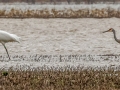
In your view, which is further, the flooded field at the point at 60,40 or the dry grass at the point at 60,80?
the flooded field at the point at 60,40

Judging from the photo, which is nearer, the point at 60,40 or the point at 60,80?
the point at 60,80

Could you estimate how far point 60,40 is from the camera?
56.3 ft

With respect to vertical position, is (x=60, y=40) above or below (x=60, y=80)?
below

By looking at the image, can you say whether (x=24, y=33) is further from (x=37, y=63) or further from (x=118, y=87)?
(x=118, y=87)

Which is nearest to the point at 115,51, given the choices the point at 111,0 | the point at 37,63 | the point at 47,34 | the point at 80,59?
the point at 80,59

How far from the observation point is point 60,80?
882cm

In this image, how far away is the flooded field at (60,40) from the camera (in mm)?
12086

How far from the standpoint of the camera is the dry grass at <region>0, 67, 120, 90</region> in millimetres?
8288

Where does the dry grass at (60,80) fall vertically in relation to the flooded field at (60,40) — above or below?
above

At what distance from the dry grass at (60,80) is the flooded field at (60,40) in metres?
1.90

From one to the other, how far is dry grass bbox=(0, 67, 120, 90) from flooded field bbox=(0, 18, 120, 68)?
1.90 meters

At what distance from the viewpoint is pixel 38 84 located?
28.0 feet

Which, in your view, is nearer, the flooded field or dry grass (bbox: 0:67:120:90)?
dry grass (bbox: 0:67:120:90)

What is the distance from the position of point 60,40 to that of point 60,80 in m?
8.38
